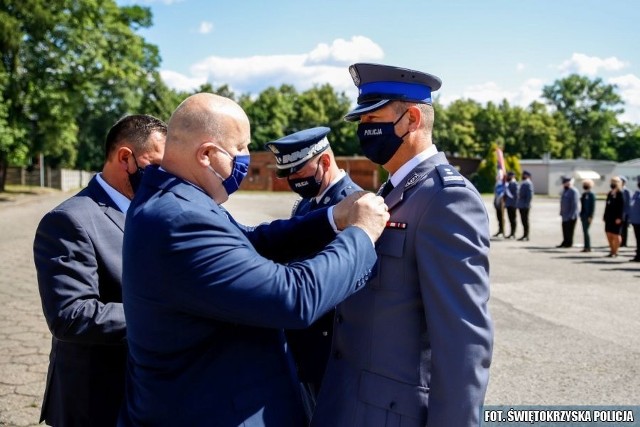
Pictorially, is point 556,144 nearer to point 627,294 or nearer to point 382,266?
point 627,294

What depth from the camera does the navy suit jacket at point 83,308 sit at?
2350mm

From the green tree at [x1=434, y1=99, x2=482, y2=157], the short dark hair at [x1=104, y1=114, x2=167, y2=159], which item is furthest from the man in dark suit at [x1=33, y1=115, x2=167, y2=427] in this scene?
the green tree at [x1=434, y1=99, x2=482, y2=157]

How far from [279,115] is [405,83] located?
78.1 metres

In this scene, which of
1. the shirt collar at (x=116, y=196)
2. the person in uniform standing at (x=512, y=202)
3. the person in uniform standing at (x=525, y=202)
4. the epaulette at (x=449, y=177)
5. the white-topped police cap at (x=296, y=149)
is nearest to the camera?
the epaulette at (x=449, y=177)

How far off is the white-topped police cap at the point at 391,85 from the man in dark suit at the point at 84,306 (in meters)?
1.20

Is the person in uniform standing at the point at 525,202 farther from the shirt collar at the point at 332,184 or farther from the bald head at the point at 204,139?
the bald head at the point at 204,139

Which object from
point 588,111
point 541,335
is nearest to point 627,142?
point 588,111

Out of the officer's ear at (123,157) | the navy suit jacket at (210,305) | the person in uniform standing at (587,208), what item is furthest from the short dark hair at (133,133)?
the person in uniform standing at (587,208)

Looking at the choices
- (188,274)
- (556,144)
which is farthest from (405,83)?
(556,144)

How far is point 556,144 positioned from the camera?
84.9 metres

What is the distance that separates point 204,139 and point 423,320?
0.99m

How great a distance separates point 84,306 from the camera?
2.35 m

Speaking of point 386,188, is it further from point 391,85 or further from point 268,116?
point 268,116

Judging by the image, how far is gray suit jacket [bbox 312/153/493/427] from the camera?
1.98m
